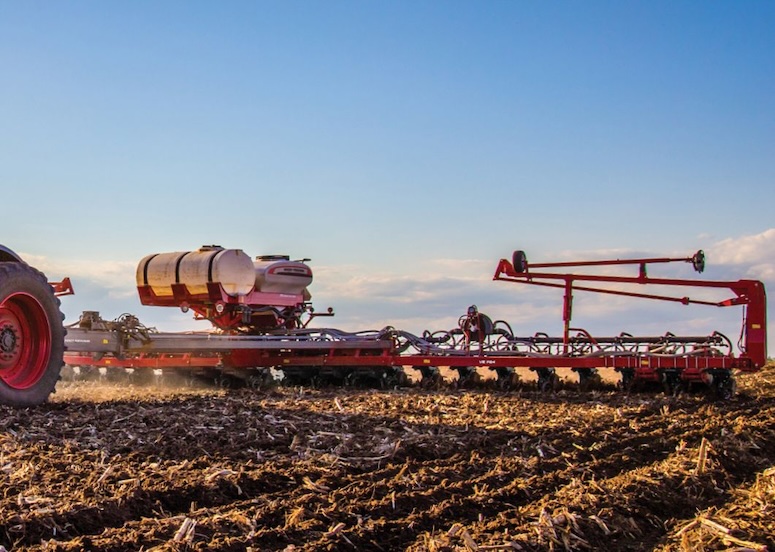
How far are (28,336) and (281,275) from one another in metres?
7.60

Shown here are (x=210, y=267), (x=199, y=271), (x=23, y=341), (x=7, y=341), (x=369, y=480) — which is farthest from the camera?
(x=199, y=271)

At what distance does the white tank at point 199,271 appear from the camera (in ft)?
51.0

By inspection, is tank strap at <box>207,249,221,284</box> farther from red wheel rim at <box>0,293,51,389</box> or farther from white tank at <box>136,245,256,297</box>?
red wheel rim at <box>0,293,51,389</box>

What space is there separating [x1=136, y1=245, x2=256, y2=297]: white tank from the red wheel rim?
6.02 metres

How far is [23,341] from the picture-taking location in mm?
9461

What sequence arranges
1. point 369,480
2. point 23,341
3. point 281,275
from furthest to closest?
1. point 281,275
2. point 23,341
3. point 369,480

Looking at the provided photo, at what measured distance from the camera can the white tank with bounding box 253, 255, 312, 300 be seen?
16562 mm

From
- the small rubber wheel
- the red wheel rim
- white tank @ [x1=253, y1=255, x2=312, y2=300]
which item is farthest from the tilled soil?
white tank @ [x1=253, y1=255, x2=312, y2=300]

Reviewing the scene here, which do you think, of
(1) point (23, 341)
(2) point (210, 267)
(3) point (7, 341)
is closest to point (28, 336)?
(1) point (23, 341)

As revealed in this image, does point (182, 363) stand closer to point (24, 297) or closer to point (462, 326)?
point (462, 326)

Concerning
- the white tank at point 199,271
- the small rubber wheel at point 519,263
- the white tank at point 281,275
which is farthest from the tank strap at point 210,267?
the small rubber wheel at point 519,263

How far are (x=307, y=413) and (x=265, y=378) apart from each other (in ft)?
20.2

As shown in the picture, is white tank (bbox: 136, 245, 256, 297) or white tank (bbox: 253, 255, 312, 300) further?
white tank (bbox: 253, 255, 312, 300)

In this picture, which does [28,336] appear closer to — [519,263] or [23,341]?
[23,341]
